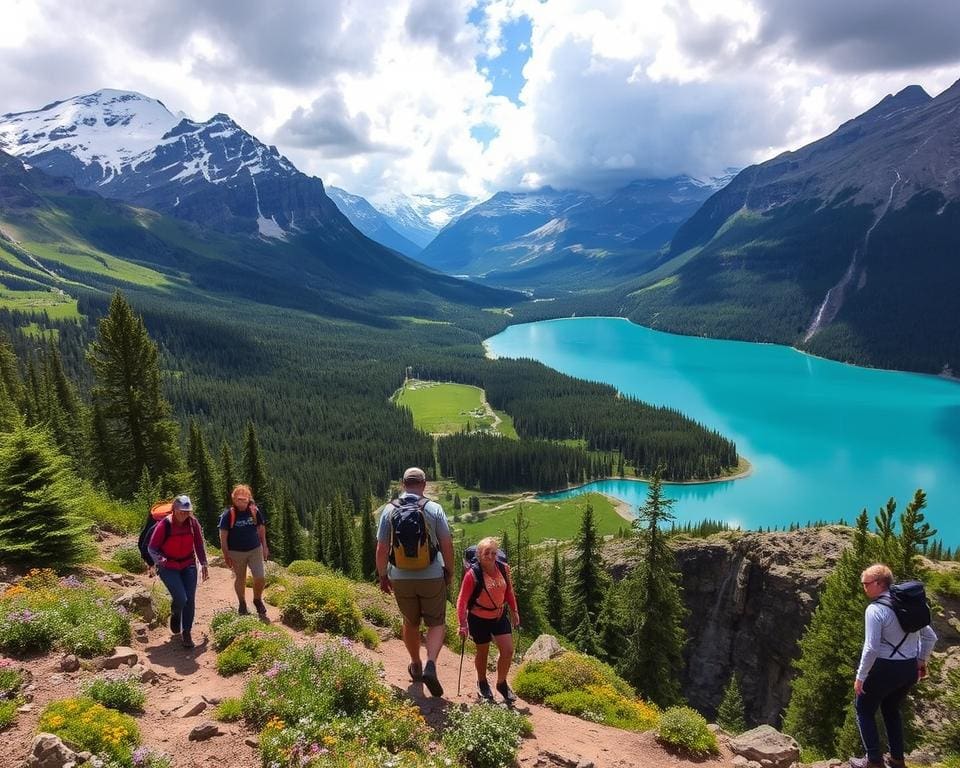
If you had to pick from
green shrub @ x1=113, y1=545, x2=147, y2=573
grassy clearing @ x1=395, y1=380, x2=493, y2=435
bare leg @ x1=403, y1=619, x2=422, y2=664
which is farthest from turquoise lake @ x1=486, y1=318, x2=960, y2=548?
bare leg @ x1=403, y1=619, x2=422, y2=664

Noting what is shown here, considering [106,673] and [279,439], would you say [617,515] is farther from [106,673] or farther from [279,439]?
[106,673]

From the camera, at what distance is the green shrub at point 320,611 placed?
15.7 m

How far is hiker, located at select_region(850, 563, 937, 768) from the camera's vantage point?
1023 centimetres

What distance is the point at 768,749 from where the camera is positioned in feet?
39.8

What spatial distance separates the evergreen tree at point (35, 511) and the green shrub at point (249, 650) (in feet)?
23.7

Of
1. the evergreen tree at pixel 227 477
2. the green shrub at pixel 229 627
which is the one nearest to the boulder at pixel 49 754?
the green shrub at pixel 229 627

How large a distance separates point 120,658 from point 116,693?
5.85 ft

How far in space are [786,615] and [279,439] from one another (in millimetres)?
122641

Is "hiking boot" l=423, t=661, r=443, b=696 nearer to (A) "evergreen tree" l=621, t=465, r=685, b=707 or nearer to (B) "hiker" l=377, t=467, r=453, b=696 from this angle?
(B) "hiker" l=377, t=467, r=453, b=696

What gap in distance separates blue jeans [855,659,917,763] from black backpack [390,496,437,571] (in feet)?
27.7

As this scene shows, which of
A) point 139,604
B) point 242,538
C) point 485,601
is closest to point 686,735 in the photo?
point 485,601

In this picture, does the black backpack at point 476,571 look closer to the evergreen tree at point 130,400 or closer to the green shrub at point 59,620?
the green shrub at point 59,620

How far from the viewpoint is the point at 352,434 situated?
15500cm

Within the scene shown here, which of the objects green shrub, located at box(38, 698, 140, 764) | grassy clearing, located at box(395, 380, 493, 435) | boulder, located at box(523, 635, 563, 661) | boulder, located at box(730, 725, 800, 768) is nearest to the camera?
green shrub, located at box(38, 698, 140, 764)
